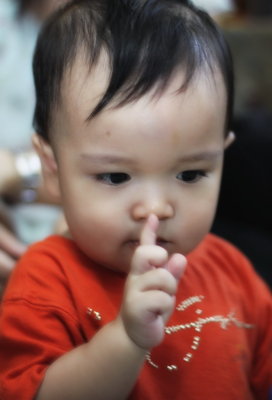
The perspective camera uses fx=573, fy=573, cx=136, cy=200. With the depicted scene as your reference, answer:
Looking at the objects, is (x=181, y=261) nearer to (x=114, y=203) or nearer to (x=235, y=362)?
(x=114, y=203)

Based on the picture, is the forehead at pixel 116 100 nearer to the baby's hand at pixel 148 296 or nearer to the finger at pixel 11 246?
the baby's hand at pixel 148 296

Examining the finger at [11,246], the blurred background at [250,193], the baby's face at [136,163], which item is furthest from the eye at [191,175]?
the blurred background at [250,193]

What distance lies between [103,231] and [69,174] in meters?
0.08

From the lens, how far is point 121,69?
2.09 feet

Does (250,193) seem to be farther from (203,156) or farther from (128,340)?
(128,340)

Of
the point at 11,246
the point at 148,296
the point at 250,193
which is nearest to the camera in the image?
the point at 148,296

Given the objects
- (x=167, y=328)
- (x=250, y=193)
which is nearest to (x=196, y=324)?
(x=167, y=328)

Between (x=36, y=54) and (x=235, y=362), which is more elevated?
(x=36, y=54)

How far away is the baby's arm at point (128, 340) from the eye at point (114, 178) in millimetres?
62

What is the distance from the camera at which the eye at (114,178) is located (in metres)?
0.66

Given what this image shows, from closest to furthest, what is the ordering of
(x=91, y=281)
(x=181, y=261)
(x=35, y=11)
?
1. (x=181, y=261)
2. (x=91, y=281)
3. (x=35, y=11)

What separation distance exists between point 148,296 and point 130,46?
0.28 metres

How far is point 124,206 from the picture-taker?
0.65 metres

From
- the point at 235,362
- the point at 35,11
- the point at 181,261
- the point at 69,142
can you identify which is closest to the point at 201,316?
the point at 235,362
